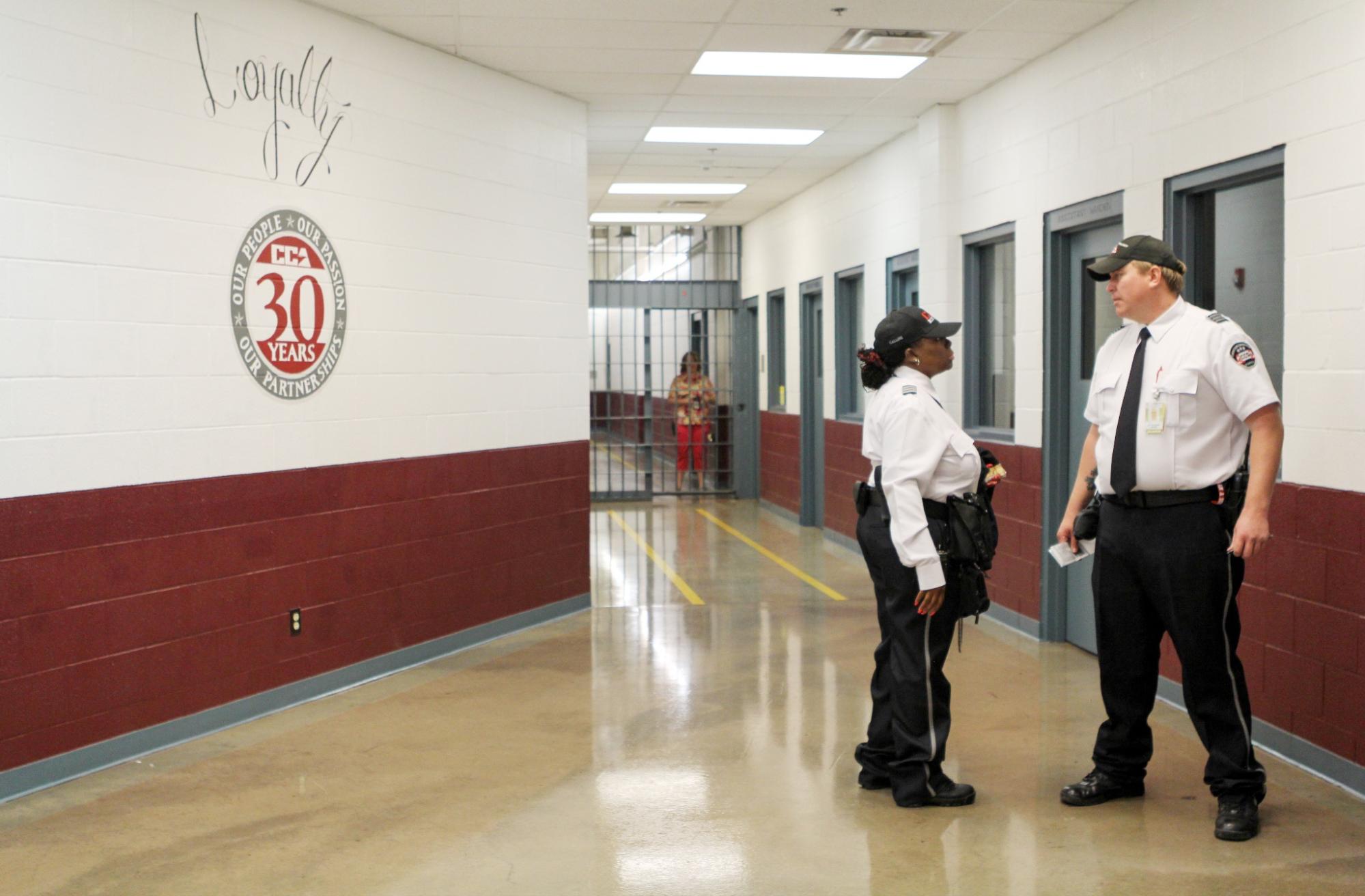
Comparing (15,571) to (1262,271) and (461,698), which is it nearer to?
(461,698)

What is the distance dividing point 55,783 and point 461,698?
181 cm

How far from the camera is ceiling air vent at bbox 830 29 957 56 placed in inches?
265

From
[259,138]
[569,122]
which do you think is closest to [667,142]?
[569,122]

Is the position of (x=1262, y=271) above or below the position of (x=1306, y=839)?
above

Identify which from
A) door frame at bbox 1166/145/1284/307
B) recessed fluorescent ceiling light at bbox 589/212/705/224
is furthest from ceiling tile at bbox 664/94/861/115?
recessed fluorescent ceiling light at bbox 589/212/705/224

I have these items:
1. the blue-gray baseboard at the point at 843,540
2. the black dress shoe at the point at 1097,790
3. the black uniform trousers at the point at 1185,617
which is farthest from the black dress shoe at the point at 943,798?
the blue-gray baseboard at the point at 843,540

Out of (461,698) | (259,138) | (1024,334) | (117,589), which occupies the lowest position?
(461,698)

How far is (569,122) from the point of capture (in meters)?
8.20

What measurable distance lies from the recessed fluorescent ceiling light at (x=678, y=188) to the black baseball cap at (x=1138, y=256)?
309 inches

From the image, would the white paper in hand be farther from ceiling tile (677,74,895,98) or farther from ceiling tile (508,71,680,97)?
ceiling tile (508,71,680,97)

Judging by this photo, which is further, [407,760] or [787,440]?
[787,440]

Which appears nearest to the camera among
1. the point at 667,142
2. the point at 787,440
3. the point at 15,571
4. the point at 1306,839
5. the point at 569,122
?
the point at 1306,839

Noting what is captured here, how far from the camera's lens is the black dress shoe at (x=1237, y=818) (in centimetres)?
404

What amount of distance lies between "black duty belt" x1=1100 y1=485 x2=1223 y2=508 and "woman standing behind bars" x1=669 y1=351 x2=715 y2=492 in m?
10.9
